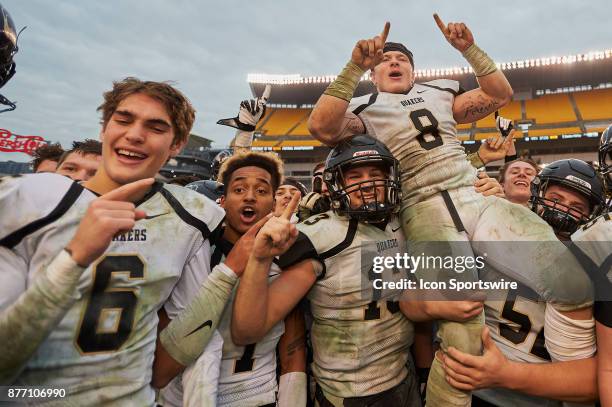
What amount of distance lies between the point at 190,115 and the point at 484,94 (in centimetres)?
246

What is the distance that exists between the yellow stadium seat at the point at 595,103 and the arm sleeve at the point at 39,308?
99.7 ft

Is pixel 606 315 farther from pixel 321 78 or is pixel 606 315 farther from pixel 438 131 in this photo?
pixel 321 78

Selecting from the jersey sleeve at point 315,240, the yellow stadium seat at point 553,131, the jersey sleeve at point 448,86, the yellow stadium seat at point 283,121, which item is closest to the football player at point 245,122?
the jersey sleeve at point 315,240

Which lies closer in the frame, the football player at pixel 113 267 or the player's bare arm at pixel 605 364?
the football player at pixel 113 267

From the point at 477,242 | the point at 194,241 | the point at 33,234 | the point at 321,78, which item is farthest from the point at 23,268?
the point at 321,78

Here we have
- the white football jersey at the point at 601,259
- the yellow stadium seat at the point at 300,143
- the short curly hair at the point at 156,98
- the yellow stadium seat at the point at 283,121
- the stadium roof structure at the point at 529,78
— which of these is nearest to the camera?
the white football jersey at the point at 601,259

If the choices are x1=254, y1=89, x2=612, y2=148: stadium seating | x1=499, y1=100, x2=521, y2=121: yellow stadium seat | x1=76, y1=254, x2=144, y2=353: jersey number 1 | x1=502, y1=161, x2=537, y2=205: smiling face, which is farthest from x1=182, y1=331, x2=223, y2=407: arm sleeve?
x1=499, y1=100, x2=521, y2=121: yellow stadium seat

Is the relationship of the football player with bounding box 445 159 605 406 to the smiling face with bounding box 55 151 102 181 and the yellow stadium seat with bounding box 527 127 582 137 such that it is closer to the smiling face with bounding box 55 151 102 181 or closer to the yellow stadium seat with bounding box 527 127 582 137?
the smiling face with bounding box 55 151 102 181

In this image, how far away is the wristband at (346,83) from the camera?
2498 millimetres

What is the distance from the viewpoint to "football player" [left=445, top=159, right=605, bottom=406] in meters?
1.85

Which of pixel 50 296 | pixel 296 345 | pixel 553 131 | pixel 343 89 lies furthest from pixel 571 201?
pixel 553 131

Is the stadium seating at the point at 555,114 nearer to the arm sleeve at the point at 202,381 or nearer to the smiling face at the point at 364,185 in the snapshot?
the smiling face at the point at 364,185

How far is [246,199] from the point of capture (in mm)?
2619

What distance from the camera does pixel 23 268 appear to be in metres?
1.42
